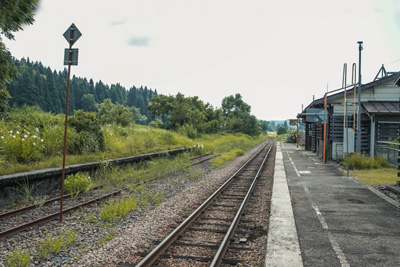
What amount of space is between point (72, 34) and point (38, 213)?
12.5 ft

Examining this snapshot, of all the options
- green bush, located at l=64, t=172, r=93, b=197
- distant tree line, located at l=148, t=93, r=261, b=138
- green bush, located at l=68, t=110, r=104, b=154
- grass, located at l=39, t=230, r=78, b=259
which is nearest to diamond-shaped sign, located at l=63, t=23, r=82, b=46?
grass, located at l=39, t=230, r=78, b=259

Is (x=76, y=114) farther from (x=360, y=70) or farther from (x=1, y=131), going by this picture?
(x=360, y=70)

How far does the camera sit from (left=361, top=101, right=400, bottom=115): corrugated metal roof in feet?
54.9

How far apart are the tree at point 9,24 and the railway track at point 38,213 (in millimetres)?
3595

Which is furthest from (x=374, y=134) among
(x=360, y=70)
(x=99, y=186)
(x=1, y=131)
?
(x=1, y=131)

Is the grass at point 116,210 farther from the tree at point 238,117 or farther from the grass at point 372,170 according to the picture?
the tree at point 238,117

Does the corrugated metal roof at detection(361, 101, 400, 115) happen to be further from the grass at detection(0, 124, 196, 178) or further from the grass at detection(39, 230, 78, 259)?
the grass at detection(39, 230, 78, 259)

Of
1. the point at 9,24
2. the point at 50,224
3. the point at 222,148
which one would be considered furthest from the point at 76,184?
the point at 222,148

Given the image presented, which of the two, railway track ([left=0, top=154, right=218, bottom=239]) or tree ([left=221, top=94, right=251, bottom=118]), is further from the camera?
tree ([left=221, top=94, right=251, bottom=118])

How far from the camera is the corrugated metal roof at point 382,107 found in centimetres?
1672

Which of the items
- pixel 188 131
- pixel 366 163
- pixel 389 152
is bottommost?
pixel 366 163

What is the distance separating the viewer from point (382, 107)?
17.8 m

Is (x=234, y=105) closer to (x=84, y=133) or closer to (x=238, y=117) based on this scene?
(x=238, y=117)

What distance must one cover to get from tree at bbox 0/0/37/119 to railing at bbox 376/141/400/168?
1381cm
